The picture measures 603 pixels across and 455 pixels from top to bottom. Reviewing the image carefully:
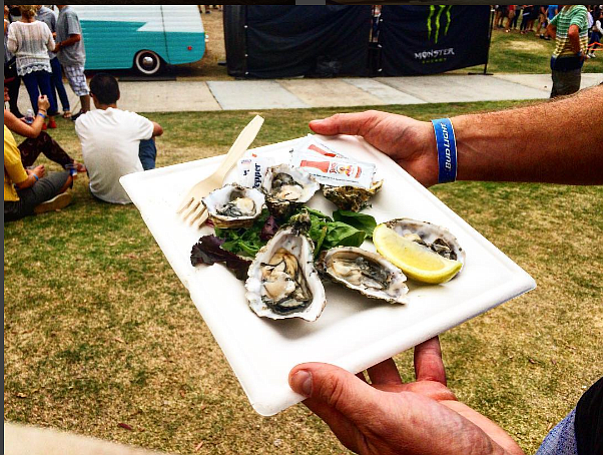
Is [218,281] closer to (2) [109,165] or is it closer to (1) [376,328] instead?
(1) [376,328]

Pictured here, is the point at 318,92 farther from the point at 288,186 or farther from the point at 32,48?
the point at 288,186

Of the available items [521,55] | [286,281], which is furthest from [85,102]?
[521,55]

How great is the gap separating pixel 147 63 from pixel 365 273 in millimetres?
9986

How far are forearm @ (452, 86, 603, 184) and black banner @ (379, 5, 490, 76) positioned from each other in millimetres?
9629

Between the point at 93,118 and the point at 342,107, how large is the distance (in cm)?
492

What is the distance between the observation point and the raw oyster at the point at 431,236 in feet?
5.15

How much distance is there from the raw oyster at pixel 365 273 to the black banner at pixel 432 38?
34.1ft

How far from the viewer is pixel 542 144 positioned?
6.16 feet

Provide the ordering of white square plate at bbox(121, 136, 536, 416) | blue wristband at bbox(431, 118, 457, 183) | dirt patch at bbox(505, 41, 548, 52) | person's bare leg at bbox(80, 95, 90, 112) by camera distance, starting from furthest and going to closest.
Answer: dirt patch at bbox(505, 41, 548, 52)
person's bare leg at bbox(80, 95, 90, 112)
blue wristband at bbox(431, 118, 457, 183)
white square plate at bbox(121, 136, 536, 416)

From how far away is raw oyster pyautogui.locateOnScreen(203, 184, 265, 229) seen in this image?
1596 mm

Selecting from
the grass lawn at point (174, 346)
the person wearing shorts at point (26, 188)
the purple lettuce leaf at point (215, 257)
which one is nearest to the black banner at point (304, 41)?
the person wearing shorts at point (26, 188)

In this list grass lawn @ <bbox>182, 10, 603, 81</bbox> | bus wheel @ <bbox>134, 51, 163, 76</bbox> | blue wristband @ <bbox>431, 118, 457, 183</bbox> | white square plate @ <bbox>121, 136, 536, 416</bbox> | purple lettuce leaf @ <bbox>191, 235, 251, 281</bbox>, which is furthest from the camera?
grass lawn @ <bbox>182, 10, 603, 81</bbox>

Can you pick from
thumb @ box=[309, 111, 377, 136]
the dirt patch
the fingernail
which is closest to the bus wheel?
thumb @ box=[309, 111, 377, 136]

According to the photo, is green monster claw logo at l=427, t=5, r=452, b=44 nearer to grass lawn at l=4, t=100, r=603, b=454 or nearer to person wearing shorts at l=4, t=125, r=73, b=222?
grass lawn at l=4, t=100, r=603, b=454
